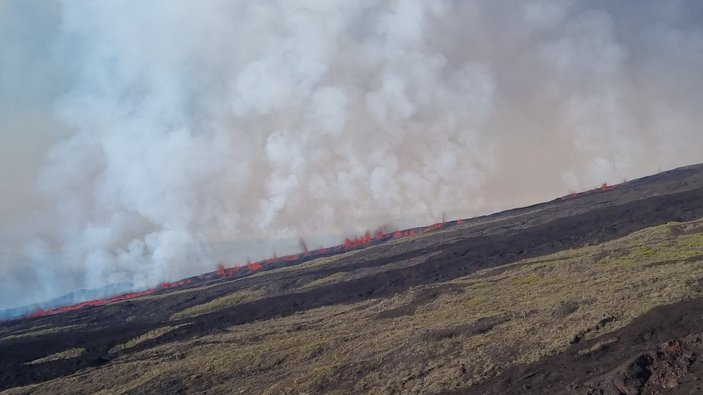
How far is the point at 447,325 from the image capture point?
30875mm

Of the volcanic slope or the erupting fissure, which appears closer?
the volcanic slope

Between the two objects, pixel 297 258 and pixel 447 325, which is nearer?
pixel 447 325

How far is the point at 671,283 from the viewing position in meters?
27.0

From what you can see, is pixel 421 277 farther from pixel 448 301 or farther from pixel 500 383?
pixel 500 383

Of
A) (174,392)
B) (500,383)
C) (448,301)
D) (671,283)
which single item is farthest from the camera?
(448,301)

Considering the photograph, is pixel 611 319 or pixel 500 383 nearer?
pixel 500 383

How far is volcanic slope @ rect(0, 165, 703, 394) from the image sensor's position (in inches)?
845

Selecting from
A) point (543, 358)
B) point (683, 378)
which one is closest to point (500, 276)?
point (543, 358)

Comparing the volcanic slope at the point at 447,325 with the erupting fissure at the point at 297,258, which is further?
the erupting fissure at the point at 297,258

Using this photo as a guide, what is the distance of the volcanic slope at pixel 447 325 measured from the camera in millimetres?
21469

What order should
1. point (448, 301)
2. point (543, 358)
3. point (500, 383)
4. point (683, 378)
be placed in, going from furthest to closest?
point (448, 301) < point (543, 358) < point (500, 383) < point (683, 378)

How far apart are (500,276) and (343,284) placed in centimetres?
2035

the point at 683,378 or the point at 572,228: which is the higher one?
the point at 572,228

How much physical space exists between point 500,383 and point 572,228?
46644 mm
